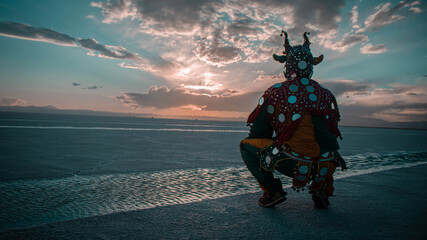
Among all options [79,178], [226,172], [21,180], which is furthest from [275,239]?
[21,180]

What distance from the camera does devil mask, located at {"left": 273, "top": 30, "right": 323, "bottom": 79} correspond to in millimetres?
2922

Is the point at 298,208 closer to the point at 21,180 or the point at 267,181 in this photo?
the point at 267,181

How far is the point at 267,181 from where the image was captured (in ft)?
9.23

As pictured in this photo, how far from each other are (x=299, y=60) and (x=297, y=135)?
97 cm

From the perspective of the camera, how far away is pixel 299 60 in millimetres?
2920

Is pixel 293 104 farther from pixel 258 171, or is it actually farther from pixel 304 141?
pixel 258 171

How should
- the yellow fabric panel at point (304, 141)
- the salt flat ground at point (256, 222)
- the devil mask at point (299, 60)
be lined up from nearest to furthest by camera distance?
the salt flat ground at point (256, 222)
the yellow fabric panel at point (304, 141)
the devil mask at point (299, 60)

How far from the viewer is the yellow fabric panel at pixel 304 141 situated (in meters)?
2.46

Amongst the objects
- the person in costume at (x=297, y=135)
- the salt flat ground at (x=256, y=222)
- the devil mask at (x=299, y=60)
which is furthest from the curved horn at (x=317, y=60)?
the salt flat ground at (x=256, y=222)

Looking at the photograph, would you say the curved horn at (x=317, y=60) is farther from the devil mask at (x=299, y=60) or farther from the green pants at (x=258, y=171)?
the green pants at (x=258, y=171)

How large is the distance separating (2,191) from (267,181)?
3.42 meters

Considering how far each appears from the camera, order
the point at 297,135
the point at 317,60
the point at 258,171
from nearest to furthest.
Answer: the point at 297,135 < the point at 258,171 < the point at 317,60

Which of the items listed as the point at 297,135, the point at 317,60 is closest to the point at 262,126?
the point at 297,135

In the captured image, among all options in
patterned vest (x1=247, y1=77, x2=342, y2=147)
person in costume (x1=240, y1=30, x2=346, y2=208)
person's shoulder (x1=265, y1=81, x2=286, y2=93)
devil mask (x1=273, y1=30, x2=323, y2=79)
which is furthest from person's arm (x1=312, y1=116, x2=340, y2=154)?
devil mask (x1=273, y1=30, x2=323, y2=79)
